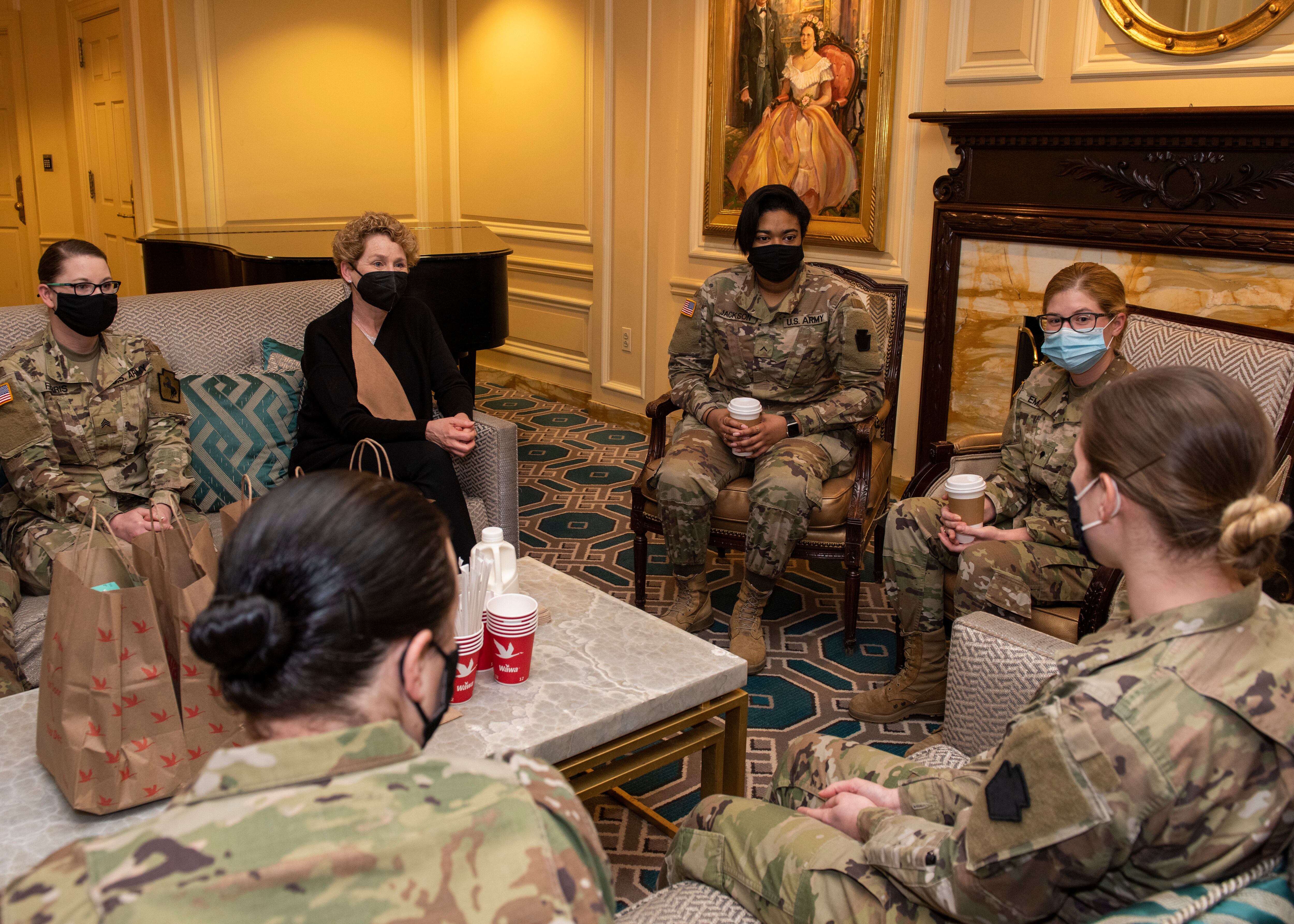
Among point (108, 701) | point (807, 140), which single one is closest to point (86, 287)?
point (108, 701)

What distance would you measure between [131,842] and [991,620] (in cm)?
144

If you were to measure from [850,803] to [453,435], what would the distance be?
191 cm

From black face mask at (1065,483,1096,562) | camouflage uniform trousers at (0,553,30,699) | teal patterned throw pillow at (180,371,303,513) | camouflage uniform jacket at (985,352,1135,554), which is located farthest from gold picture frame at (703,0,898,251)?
camouflage uniform trousers at (0,553,30,699)

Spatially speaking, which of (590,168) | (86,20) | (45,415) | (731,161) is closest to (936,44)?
(731,161)

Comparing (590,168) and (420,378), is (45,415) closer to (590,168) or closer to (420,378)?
(420,378)

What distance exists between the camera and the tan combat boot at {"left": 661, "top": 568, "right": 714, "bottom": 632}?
11.0 feet

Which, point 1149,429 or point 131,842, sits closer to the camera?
point 131,842

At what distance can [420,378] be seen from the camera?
10.7ft

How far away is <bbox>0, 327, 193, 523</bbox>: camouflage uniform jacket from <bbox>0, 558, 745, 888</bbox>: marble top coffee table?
92cm

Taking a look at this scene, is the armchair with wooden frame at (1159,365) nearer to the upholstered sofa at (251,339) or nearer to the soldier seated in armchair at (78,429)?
the upholstered sofa at (251,339)

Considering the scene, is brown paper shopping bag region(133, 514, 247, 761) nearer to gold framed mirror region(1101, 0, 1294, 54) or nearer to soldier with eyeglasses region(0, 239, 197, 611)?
soldier with eyeglasses region(0, 239, 197, 611)

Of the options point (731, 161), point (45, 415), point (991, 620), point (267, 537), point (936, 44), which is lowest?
point (991, 620)

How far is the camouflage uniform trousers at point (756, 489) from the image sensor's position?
312cm

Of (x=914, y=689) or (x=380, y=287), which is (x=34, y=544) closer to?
(x=380, y=287)
